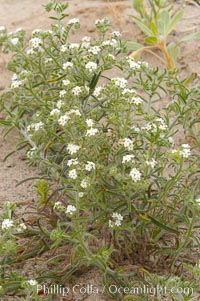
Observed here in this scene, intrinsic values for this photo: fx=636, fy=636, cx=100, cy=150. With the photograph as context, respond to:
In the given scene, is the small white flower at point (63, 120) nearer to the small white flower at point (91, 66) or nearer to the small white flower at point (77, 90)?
the small white flower at point (77, 90)

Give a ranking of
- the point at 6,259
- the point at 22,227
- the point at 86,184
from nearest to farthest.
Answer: the point at 86,184 → the point at 22,227 → the point at 6,259

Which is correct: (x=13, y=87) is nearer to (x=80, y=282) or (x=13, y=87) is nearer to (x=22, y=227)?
(x=22, y=227)

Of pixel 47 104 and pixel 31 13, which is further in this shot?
pixel 31 13

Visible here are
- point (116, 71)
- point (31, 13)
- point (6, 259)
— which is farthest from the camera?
point (31, 13)

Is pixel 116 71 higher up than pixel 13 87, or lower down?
lower down

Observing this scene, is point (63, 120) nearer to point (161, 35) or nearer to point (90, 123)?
point (90, 123)

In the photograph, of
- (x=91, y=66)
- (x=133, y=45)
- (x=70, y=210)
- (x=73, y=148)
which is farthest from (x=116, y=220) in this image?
(x=133, y=45)

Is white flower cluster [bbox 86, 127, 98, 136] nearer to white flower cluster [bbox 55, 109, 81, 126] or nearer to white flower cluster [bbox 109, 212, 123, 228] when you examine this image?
white flower cluster [bbox 55, 109, 81, 126]

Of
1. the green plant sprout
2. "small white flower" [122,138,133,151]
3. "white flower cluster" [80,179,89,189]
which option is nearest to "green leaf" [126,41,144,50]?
the green plant sprout

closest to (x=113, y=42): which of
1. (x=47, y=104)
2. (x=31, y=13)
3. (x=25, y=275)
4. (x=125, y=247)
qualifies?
(x=47, y=104)
